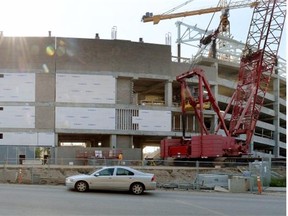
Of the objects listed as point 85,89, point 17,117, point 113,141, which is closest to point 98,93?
point 85,89

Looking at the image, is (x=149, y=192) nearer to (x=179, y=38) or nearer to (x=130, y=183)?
(x=130, y=183)

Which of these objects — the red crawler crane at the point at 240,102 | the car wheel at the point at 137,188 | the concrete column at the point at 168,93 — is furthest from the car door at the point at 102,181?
the concrete column at the point at 168,93

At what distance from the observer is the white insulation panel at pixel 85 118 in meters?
50.2

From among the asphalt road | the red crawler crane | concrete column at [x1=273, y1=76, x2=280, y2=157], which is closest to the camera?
the asphalt road

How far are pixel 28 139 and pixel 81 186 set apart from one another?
104 ft

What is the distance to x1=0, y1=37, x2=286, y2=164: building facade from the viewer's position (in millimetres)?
49406

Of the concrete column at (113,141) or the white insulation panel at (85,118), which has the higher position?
the white insulation panel at (85,118)

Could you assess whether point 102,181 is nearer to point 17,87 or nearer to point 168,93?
point 17,87

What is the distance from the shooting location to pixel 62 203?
14781mm

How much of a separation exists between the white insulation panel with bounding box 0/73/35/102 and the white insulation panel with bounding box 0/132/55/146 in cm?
423

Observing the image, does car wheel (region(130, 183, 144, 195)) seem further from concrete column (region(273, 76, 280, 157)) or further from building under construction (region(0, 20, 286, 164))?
concrete column (region(273, 76, 280, 157))

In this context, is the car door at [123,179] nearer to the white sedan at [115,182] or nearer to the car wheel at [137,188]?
the white sedan at [115,182]

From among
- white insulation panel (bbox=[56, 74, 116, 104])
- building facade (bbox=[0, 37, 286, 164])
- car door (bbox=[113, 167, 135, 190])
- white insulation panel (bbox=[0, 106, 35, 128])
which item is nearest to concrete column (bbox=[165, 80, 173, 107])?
building facade (bbox=[0, 37, 286, 164])

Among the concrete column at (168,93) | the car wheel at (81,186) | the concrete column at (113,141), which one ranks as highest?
the concrete column at (168,93)
